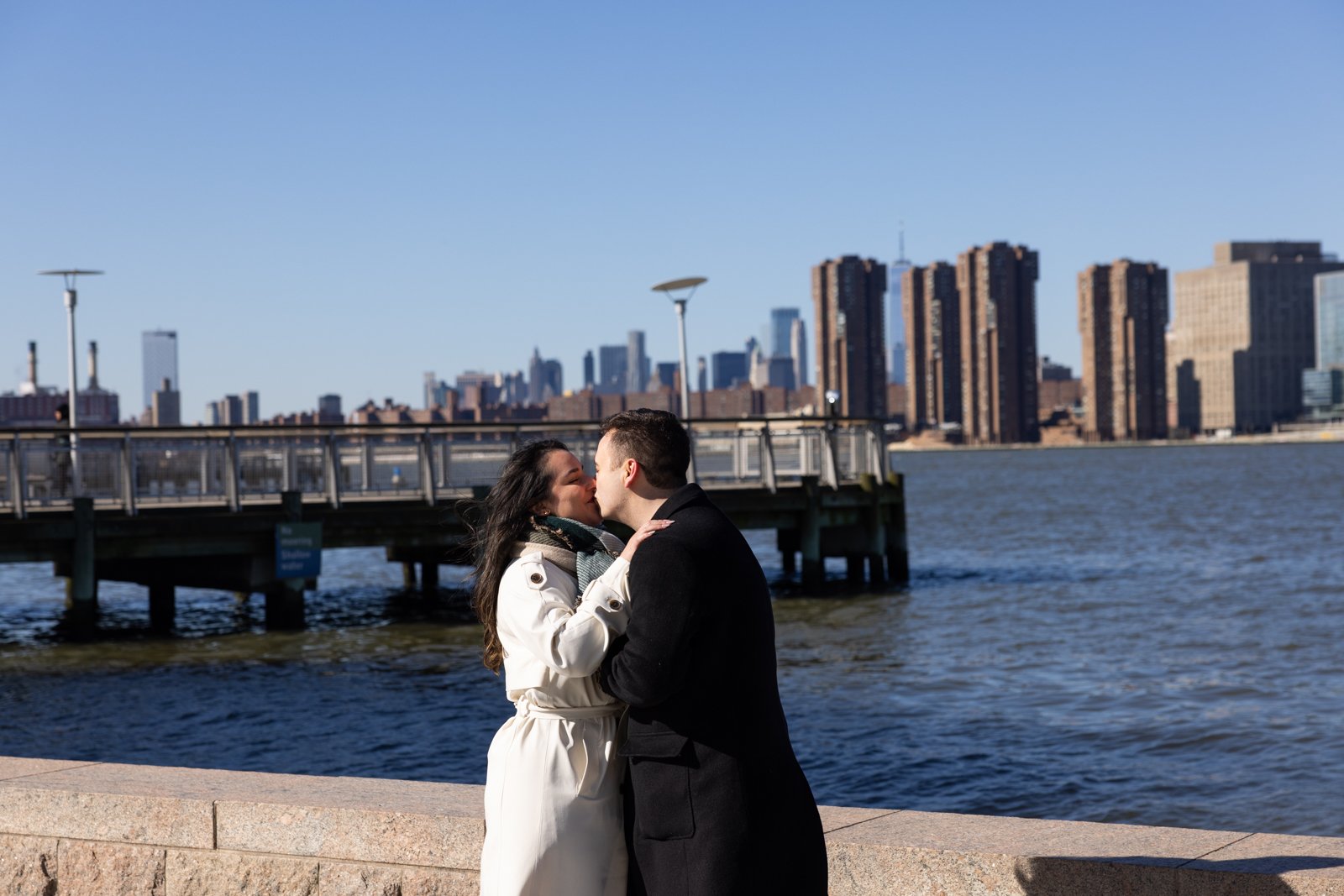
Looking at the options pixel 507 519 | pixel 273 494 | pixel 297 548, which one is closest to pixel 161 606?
pixel 273 494

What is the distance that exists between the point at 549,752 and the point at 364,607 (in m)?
25.6

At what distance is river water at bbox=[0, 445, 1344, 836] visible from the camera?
13711mm

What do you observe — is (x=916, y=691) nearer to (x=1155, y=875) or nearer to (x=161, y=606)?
(x=161, y=606)

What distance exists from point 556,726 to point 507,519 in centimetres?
53

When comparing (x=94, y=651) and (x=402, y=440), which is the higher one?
(x=402, y=440)

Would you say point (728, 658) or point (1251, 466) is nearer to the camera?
point (728, 658)

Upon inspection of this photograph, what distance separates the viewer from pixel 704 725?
3.55m

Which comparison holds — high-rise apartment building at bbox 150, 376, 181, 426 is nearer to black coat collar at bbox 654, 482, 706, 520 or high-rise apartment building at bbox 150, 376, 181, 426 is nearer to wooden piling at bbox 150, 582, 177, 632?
wooden piling at bbox 150, 582, 177, 632

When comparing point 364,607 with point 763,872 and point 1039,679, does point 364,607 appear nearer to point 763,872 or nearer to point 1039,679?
point 1039,679

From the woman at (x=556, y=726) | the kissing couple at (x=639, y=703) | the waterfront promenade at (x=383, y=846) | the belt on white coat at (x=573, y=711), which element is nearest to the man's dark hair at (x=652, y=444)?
the kissing couple at (x=639, y=703)

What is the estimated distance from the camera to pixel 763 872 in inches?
140

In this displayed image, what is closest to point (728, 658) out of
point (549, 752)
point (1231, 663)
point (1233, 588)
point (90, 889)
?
point (549, 752)

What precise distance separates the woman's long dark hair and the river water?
368 inches

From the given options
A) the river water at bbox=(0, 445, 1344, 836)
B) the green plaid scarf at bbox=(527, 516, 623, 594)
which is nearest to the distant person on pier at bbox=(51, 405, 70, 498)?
the river water at bbox=(0, 445, 1344, 836)
